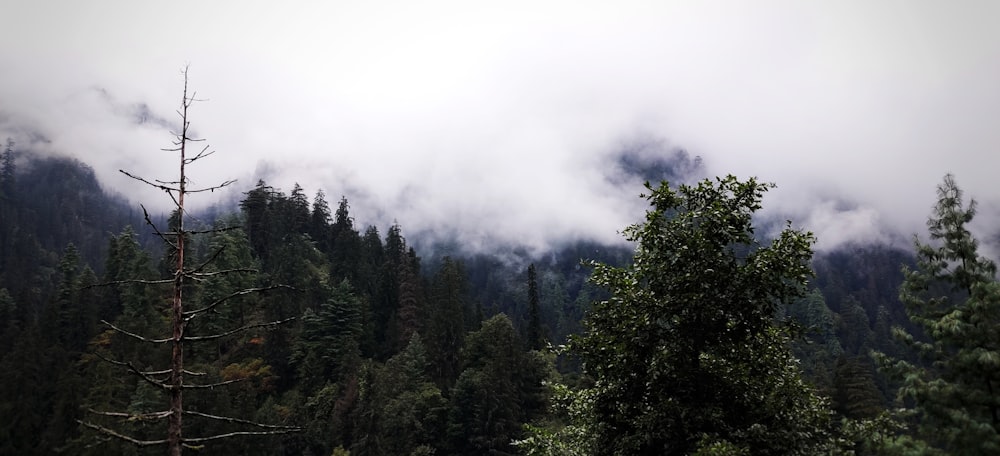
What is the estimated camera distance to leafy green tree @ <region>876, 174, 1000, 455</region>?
962 centimetres

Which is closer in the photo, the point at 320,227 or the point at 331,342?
the point at 331,342

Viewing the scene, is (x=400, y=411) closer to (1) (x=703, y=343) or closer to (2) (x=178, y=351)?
(1) (x=703, y=343)

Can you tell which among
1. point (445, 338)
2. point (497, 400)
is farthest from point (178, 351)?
point (445, 338)

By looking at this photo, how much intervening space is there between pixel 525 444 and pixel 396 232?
89585mm

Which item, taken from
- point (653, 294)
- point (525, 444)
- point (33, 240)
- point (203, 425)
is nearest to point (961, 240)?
point (653, 294)

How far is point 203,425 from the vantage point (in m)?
54.5

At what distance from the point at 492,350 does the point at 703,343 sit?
55.5 m

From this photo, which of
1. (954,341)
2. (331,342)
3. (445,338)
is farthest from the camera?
(331,342)

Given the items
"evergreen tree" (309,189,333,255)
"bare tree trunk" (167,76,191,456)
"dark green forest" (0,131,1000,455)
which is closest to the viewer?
"bare tree trunk" (167,76,191,456)

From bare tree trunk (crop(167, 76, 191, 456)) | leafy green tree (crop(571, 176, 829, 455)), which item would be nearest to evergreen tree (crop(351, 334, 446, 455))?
leafy green tree (crop(571, 176, 829, 455))

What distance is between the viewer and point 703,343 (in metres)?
13.3

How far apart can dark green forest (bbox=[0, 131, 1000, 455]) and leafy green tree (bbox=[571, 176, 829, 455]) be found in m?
0.05

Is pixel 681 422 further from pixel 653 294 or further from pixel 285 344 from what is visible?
pixel 285 344

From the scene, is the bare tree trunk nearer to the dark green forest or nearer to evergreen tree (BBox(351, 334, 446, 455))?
the dark green forest
